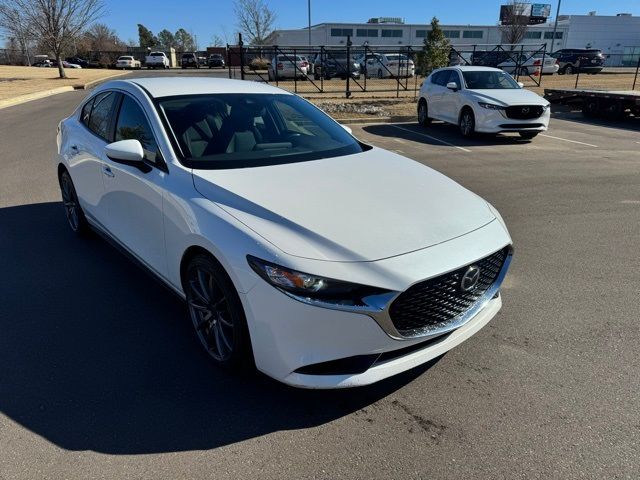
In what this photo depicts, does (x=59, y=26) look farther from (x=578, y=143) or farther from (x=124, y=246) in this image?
(x=124, y=246)

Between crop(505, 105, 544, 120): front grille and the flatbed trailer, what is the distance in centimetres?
494

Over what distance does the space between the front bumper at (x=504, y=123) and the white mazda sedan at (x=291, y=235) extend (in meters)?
8.71

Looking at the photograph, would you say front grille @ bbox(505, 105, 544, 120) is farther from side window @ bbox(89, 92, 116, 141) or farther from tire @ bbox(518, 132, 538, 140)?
side window @ bbox(89, 92, 116, 141)

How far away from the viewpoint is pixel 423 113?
15180 mm

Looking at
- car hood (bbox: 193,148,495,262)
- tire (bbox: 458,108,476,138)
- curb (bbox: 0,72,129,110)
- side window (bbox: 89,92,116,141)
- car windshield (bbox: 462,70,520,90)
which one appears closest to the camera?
car hood (bbox: 193,148,495,262)

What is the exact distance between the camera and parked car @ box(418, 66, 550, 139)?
11836 mm

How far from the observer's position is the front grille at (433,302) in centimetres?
248

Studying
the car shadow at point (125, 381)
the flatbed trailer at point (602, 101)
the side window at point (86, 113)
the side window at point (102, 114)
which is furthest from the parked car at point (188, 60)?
the car shadow at point (125, 381)

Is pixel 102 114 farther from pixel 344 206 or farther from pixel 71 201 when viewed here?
pixel 344 206

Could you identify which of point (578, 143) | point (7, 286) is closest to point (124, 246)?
point (7, 286)

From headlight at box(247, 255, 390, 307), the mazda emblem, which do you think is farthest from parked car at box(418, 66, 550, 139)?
headlight at box(247, 255, 390, 307)

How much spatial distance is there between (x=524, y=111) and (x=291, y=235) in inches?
430

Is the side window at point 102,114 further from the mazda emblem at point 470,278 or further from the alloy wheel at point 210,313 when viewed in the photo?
the mazda emblem at point 470,278

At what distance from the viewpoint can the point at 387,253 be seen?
251cm
